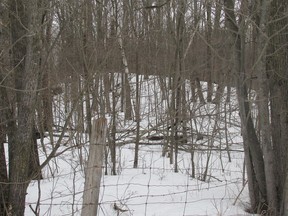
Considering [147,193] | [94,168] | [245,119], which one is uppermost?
[245,119]

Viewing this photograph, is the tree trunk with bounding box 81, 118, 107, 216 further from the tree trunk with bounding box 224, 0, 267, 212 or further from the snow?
the tree trunk with bounding box 224, 0, 267, 212

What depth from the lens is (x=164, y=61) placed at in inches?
471

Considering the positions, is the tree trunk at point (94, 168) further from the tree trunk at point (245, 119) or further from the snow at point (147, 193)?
the tree trunk at point (245, 119)

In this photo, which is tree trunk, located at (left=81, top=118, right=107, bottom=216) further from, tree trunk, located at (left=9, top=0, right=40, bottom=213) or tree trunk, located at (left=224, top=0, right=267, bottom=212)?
tree trunk, located at (left=224, top=0, right=267, bottom=212)

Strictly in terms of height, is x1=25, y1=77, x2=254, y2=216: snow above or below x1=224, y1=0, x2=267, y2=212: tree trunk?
below

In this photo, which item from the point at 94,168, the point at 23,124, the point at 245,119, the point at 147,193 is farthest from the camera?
the point at 147,193

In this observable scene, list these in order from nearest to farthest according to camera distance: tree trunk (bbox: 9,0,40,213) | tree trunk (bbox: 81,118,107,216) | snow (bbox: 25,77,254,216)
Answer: tree trunk (bbox: 81,118,107,216), tree trunk (bbox: 9,0,40,213), snow (bbox: 25,77,254,216)

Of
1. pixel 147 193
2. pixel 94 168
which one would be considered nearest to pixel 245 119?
pixel 147 193

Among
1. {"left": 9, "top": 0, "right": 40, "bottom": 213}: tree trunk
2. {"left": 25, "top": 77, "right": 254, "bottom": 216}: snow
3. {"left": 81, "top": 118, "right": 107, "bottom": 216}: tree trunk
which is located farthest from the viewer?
{"left": 25, "top": 77, "right": 254, "bottom": 216}: snow

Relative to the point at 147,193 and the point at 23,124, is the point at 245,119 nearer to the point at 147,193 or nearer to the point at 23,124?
the point at 147,193

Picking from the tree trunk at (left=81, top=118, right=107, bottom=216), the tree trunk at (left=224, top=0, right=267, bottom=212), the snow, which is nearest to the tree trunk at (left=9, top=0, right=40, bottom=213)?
the snow

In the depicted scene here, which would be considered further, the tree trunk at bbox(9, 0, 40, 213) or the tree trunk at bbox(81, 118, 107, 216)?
the tree trunk at bbox(9, 0, 40, 213)

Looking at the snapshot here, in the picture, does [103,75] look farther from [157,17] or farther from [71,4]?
[157,17]

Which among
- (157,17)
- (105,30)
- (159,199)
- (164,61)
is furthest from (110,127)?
(157,17)
